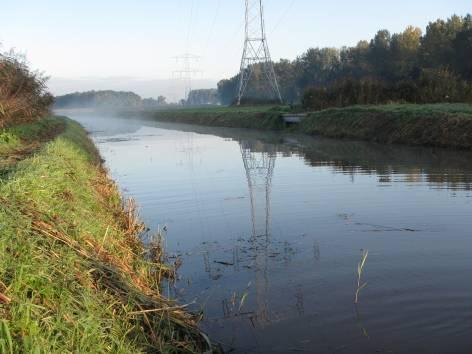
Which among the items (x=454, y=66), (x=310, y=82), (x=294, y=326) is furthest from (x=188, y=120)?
(x=294, y=326)

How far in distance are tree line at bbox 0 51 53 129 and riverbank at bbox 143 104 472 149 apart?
19727 millimetres

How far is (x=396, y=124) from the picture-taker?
31.8 m

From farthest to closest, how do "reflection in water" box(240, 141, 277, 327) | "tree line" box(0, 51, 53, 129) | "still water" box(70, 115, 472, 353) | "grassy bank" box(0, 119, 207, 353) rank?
"tree line" box(0, 51, 53, 129), "reflection in water" box(240, 141, 277, 327), "still water" box(70, 115, 472, 353), "grassy bank" box(0, 119, 207, 353)

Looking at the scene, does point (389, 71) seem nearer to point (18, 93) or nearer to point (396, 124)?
point (396, 124)

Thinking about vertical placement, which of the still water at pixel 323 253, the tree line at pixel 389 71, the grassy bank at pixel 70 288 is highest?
the tree line at pixel 389 71

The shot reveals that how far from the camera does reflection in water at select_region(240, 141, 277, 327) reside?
7.39 metres

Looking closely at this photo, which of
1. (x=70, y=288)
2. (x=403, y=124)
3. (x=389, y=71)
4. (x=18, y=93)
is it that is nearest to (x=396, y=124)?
(x=403, y=124)

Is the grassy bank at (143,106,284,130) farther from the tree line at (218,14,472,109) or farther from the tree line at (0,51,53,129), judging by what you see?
the tree line at (0,51,53,129)

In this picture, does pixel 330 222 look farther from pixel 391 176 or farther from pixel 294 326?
pixel 391 176

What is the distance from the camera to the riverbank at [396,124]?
26123 mm

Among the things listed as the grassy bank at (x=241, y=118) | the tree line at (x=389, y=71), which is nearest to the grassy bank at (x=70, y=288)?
the tree line at (x=389, y=71)

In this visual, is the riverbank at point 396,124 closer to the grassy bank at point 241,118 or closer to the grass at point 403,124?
the grass at point 403,124

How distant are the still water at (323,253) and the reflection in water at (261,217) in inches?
1.5

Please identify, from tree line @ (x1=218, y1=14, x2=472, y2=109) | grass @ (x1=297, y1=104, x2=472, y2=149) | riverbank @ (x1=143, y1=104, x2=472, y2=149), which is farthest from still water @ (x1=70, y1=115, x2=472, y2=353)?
tree line @ (x1=218, y1=14, x2=472, y2=109)
